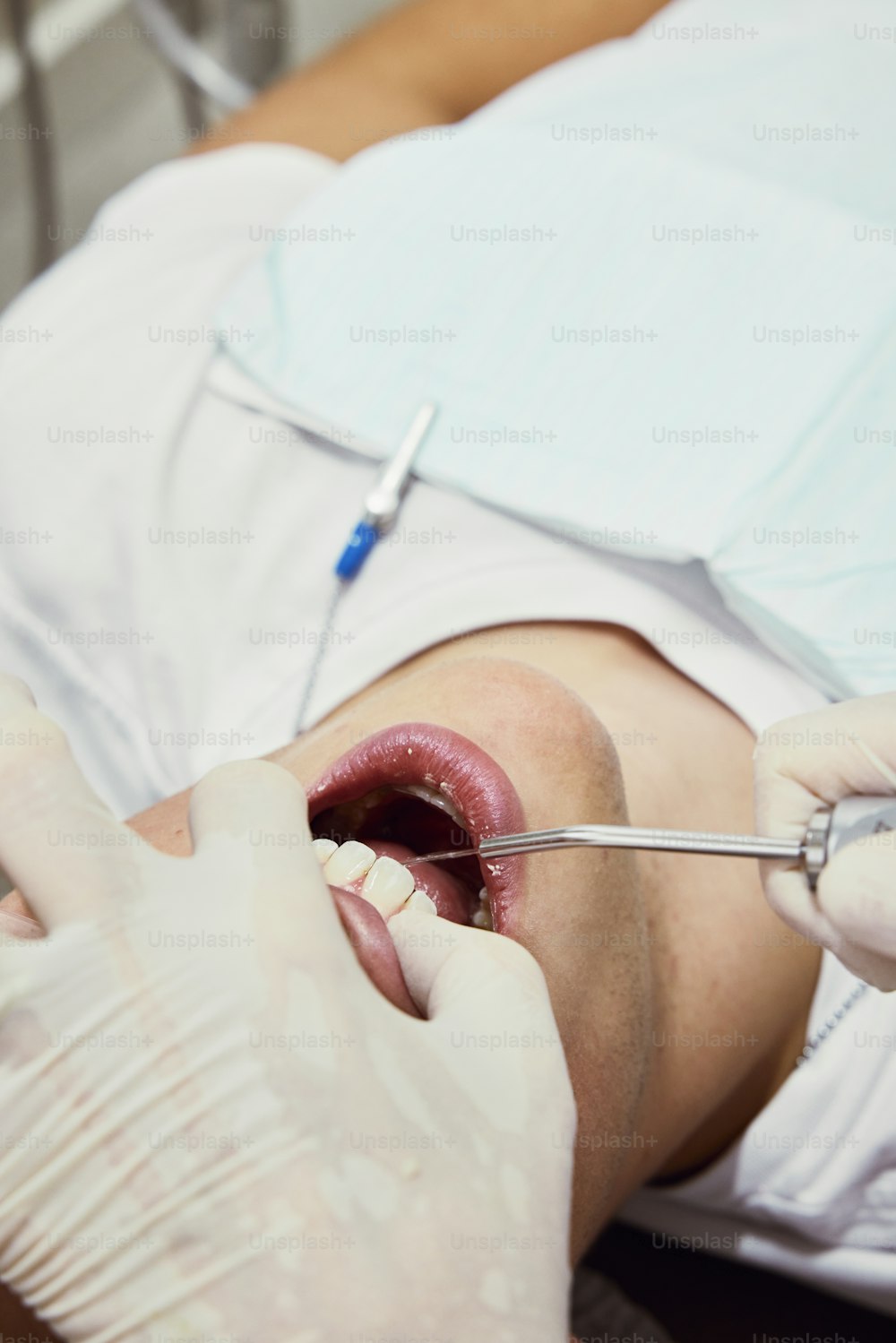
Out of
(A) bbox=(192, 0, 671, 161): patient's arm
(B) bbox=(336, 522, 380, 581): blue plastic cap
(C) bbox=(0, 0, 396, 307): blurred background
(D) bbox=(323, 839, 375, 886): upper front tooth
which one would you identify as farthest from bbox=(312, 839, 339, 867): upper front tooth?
(C) bbox=(0, 0, 396, 307): blurred background

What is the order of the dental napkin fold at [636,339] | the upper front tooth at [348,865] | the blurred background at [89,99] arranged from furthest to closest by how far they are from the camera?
the blurred background at [89,99], the dental napkin fold at [636,339], the upper front tooth at [348,865]

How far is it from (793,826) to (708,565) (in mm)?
281

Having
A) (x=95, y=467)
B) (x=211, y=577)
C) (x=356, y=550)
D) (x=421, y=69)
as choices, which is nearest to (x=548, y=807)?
(x=356, y=550)

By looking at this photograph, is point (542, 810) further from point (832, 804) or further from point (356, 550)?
point (356, 550)

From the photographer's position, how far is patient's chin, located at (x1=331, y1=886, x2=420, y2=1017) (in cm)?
68

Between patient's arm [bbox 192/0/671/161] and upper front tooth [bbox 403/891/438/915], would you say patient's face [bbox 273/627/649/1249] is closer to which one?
upper front tooth [bbox 403/891/438/915]

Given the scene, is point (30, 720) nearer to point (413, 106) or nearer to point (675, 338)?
point (675, 338)

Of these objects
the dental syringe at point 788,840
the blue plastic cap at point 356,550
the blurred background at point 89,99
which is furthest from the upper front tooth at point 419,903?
the blurred background at point 89,99

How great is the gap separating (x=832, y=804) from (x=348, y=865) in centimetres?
31

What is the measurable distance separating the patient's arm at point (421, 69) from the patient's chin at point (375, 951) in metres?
0.96

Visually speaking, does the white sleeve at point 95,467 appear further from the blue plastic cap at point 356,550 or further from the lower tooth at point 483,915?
the lower tooth at point 483,915

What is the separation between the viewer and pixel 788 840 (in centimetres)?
67

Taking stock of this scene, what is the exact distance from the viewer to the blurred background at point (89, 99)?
6.72 ft

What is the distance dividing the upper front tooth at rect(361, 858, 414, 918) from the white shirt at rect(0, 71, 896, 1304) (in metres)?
0.25
